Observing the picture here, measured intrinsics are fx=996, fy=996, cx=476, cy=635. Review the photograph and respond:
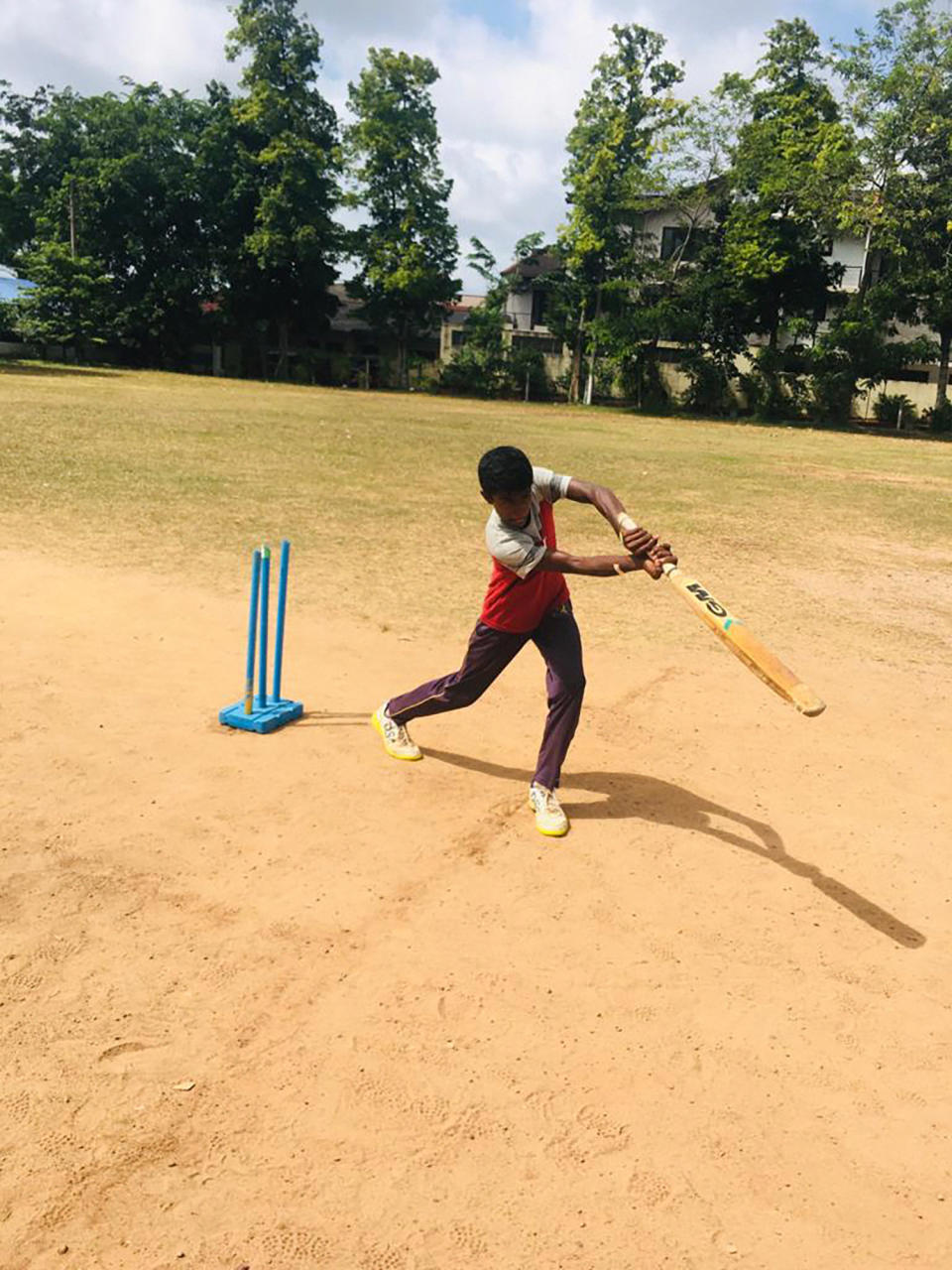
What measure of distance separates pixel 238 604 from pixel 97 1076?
555 cm

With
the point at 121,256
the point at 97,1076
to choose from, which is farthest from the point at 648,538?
the point at 121,256

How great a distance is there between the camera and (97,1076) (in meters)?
3.13

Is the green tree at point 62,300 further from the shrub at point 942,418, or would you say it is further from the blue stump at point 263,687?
the blue stump at point 263,687

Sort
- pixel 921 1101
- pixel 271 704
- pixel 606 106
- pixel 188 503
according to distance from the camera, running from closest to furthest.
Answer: pixel 921 1101 → pixel 271 704 → pixel 188 503 → pixel 606 106

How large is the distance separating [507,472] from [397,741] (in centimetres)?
192

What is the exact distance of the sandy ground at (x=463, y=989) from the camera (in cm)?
273

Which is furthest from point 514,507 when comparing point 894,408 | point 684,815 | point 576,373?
point 576,373

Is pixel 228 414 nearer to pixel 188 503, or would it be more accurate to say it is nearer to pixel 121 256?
pixel 188 503

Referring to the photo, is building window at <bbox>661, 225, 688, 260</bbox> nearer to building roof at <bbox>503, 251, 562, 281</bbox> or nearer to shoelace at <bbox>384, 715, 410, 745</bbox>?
building roof at <bbox>503, 251, 562, 281</bbox>

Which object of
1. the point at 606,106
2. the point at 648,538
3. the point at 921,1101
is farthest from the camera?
the point at 606,106

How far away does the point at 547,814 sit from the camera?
492 centimetres

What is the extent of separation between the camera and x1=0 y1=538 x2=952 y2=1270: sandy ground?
273 cm

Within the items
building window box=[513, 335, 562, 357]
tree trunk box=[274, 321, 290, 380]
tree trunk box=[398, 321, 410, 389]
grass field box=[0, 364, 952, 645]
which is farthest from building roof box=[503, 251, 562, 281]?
grass field box=[0, 364, 952, 645]

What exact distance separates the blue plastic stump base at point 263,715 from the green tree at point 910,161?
118ft
